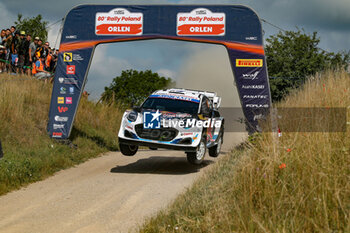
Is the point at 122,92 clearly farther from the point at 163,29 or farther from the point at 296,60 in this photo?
the point at 163,29

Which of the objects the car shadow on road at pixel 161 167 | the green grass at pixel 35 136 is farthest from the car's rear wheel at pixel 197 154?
the green grass at pixel 35 136

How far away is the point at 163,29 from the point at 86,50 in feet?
9.38

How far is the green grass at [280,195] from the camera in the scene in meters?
5.23

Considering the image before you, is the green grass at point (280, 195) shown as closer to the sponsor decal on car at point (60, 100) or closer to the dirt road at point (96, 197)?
the dirt road at point (96, 197)

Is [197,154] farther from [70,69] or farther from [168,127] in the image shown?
[70,69]

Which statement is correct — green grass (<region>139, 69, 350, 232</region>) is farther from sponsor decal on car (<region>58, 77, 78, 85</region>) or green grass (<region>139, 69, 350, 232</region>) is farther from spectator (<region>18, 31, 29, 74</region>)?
spectator (<region>18, 31, 29, 74</region>)

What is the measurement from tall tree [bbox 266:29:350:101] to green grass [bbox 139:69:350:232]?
69.0ft

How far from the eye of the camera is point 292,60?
1211 inches

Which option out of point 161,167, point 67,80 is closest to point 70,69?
point 67,80

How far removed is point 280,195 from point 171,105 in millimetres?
6571

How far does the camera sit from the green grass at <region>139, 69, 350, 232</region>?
523 cm

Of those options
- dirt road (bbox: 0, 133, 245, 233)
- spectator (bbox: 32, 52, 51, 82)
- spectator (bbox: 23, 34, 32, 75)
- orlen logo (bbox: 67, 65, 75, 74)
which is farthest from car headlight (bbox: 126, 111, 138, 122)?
spectator (bbox: 23, 34, 32, 75)

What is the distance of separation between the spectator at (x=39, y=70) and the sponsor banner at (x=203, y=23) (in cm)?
784

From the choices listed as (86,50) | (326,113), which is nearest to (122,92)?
(86,50)
